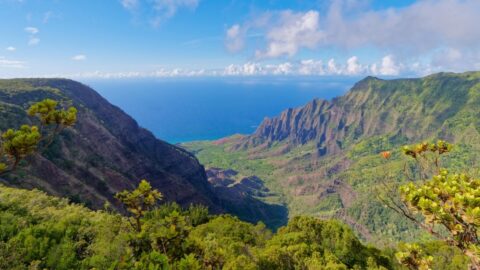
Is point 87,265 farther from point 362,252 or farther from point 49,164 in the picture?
point 49,164

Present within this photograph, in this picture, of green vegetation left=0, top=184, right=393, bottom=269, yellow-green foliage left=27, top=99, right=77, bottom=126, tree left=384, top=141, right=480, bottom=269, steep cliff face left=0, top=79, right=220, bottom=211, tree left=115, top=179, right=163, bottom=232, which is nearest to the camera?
tree left=384, top=141, right=480, bottom=269

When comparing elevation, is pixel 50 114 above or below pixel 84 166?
above

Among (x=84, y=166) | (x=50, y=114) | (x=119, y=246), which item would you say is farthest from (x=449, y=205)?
(x=84, y=166)

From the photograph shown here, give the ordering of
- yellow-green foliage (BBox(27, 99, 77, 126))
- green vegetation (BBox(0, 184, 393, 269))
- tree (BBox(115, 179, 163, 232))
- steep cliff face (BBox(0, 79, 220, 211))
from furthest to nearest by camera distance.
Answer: steep cliff face (BBox(0, 79, 220, 211)), tree (BBox(115, 179, 163, 232)), green vegetation (BBox(0, 184, 393, 269)), yellow-green foliage (BBox(27, 99, 77, 126))

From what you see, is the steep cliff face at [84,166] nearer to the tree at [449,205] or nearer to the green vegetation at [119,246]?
the green vegetation at [119,246]

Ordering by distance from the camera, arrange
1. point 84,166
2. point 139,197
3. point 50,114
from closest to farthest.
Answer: point 50,114 < point 139,197 < point 84,166

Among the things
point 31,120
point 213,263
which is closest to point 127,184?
point 31,120

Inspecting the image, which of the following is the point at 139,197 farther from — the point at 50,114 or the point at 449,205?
the point at 449,205

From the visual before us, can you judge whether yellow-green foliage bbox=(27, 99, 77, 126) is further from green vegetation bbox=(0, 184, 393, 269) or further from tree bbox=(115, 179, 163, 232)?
tree bbox=(115, 179, 163, 232)

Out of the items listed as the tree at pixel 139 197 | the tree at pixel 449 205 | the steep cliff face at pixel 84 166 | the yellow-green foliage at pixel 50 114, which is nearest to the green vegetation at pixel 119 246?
the tree at pixel 139 197

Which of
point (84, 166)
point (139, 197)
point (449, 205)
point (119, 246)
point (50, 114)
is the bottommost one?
point (84, 166)

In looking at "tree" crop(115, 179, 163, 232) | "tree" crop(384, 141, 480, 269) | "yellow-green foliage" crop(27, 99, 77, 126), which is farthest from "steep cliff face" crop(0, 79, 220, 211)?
"tree" crop(384, 141, 480, 269)
